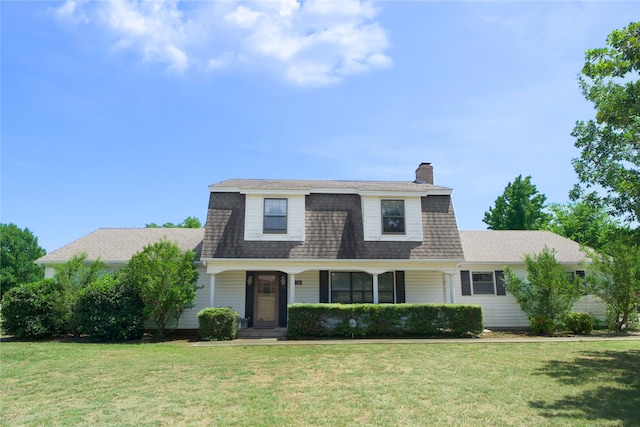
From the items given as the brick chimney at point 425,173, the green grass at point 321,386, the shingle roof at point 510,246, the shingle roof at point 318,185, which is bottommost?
the green grass at point 321,386

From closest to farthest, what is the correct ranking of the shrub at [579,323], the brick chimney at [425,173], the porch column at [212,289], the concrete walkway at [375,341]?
the concrete walkway at [375,341] < the shrub at [579,323] < the porch column at [212,289] < the brick chimney at [425,173]

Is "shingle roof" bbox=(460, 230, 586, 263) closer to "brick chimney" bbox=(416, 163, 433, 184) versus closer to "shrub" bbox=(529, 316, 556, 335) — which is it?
"shrub" bbox=(529, 316, 556, 335)

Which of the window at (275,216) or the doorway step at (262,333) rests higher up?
the window at (275,216)

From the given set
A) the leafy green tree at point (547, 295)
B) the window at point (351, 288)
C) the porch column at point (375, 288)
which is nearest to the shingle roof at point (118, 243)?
the window at point (351, 288)

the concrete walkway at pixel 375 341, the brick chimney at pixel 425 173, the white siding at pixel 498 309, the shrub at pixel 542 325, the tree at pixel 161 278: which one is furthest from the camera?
the brick chimney at pixel 425 173

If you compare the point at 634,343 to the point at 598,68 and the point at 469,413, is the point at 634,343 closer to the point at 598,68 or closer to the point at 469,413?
the point at 598,68

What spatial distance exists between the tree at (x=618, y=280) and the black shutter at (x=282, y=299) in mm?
12079

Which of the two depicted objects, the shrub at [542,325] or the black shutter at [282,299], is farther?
the black shutter at [282,299]

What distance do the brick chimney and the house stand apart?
8.73ft

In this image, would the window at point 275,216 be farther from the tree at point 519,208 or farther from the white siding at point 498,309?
the tree at point 519,208

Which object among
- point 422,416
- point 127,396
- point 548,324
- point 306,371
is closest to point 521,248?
point 548,324

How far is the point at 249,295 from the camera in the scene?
53.7 feet

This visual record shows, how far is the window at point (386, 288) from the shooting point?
1678 centimetres

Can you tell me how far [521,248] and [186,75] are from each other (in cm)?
1653
